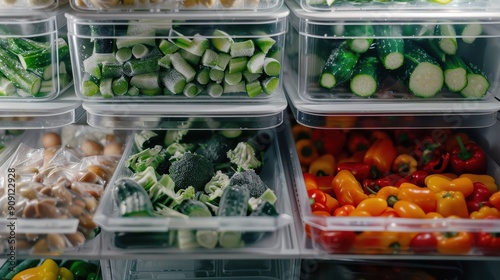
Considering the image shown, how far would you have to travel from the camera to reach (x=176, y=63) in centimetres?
156

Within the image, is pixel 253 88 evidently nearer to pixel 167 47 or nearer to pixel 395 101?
pixel 167 47

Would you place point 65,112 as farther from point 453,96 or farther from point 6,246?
point 453,96

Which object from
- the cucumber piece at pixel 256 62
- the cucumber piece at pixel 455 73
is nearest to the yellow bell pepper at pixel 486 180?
the cucumber piece at pixel 455 73

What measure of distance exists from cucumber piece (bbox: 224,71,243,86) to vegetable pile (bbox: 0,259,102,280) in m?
0.79

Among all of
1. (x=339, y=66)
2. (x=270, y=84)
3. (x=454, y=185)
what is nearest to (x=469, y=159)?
(x=454, y=185)

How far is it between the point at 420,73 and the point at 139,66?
86cm

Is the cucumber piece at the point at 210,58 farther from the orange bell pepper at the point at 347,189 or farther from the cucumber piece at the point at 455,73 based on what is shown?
the cucumber piece at the point at 455,73

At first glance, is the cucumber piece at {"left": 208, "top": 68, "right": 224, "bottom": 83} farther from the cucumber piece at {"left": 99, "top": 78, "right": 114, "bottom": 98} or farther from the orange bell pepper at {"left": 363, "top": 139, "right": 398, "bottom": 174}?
the orange bell pepper at {"left": 363, "top": 139, "right": 398, "bottom": 174}

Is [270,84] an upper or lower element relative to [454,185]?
upper

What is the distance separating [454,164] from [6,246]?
1467mm

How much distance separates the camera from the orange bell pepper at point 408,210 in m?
1.53

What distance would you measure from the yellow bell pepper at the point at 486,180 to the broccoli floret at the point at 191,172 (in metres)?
0.88

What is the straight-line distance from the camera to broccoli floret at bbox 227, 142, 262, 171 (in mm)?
1787

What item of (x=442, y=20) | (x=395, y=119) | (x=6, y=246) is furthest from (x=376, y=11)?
(x=6, y=246)
